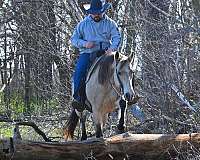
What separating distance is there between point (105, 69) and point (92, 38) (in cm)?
64

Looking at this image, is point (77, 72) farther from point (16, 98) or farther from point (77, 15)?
point (16, 98)

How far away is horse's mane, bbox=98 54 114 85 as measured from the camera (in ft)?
24.8

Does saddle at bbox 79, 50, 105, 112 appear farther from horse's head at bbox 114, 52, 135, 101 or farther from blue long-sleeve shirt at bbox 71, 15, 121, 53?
horse's head at bbox 114, 52, 135, 101

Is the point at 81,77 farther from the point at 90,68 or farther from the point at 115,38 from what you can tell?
the point at 115,38

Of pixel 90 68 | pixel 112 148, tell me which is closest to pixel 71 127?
pixel 90 68

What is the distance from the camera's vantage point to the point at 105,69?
25.0ft

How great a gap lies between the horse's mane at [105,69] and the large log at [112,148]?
1050 millimetres

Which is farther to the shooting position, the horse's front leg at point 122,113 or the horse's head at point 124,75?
the horse's front leg at point 122,113

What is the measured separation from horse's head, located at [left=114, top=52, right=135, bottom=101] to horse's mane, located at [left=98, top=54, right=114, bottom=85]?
13 cm

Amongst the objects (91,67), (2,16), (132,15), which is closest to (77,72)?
(91,67)

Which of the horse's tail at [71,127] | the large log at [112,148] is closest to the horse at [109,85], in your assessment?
the large log at [112,148]

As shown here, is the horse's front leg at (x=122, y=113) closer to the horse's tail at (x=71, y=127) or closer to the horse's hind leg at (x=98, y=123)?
the horse's hind leg at (x=98, y=123)

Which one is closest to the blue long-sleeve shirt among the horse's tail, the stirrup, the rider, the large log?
the rider

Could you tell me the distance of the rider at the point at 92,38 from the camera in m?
7.86
